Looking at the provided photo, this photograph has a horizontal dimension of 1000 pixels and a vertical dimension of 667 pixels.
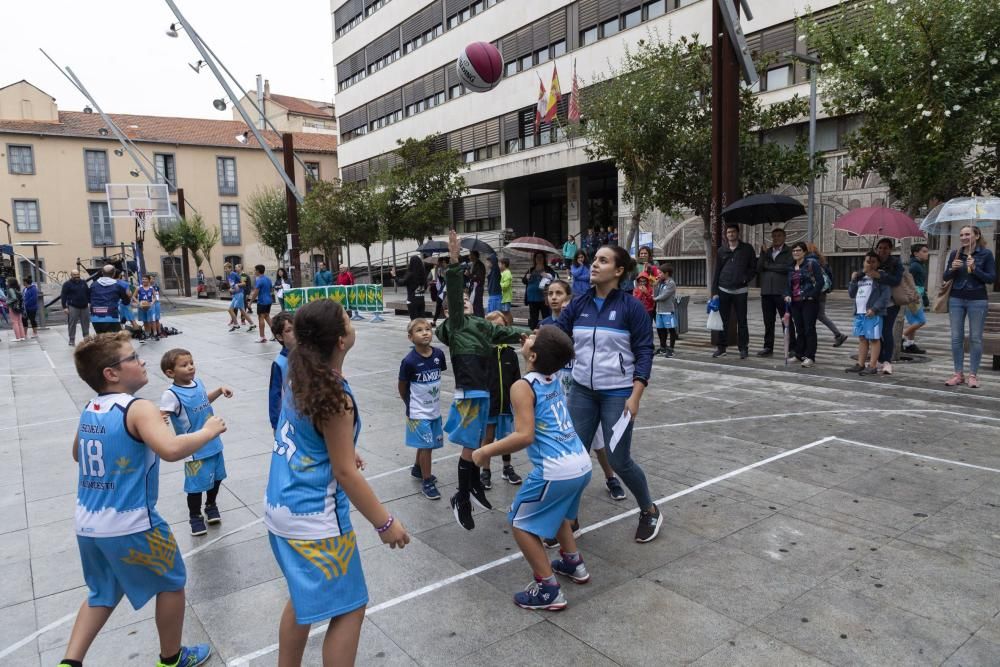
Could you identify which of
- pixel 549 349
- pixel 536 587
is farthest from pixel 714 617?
pixel 549 349

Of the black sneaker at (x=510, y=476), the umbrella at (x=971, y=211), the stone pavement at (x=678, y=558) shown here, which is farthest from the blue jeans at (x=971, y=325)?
the black sneaker at (x=510, y=476)

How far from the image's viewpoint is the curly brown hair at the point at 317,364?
2379 millimetres

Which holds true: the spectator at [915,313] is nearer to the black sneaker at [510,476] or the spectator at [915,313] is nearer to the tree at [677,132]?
the tree at [677,132]

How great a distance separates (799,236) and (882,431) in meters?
15.7

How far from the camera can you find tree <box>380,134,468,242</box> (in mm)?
30766

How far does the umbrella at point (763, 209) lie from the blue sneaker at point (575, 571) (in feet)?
27.9

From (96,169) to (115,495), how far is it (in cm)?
5495

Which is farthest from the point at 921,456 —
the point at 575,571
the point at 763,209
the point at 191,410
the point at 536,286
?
the point at 536,286

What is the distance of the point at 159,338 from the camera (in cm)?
1745

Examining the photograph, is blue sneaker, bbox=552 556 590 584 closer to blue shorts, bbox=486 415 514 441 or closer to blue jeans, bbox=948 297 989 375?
blue shorts, bbox=486 415 514 441

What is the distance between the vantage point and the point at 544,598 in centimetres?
345

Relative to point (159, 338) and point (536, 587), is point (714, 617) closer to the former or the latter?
point (536, 587)

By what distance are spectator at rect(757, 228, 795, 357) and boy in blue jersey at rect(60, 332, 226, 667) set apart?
9464mm

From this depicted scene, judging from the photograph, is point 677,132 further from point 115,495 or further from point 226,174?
point 226,174
